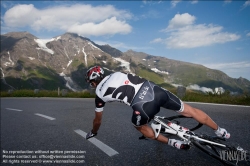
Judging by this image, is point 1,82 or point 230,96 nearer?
point 230,96

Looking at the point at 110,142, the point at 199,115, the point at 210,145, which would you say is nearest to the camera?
the point at 210,145

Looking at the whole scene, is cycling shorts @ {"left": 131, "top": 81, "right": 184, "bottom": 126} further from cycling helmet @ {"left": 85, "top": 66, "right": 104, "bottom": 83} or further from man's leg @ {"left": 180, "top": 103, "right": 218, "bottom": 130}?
cycling helmet @ {"left": 85, "top": 66, "right": 104, "bottom": 83}

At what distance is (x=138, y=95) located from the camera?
3377 millimetres

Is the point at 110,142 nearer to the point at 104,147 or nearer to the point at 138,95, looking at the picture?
the point at 104,147

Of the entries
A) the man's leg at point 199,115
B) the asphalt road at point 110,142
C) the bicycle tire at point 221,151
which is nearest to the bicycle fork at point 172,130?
the bicycle tire at point 221,151

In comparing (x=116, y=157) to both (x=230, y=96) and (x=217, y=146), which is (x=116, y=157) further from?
(x=230, y=96)

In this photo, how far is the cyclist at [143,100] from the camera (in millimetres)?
3322

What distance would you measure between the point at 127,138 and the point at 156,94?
7.08 feet

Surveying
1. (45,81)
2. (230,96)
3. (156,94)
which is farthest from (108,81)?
(45,81)

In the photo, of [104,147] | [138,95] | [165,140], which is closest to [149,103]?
[138,95]

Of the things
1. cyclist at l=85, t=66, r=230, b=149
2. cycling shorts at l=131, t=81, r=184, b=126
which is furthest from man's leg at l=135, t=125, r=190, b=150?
cycling shorts at l=131, t=81, r=184, b=126

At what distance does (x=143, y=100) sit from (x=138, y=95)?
13cm

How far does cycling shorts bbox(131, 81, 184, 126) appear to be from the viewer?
3309 mm

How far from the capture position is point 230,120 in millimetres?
5902
